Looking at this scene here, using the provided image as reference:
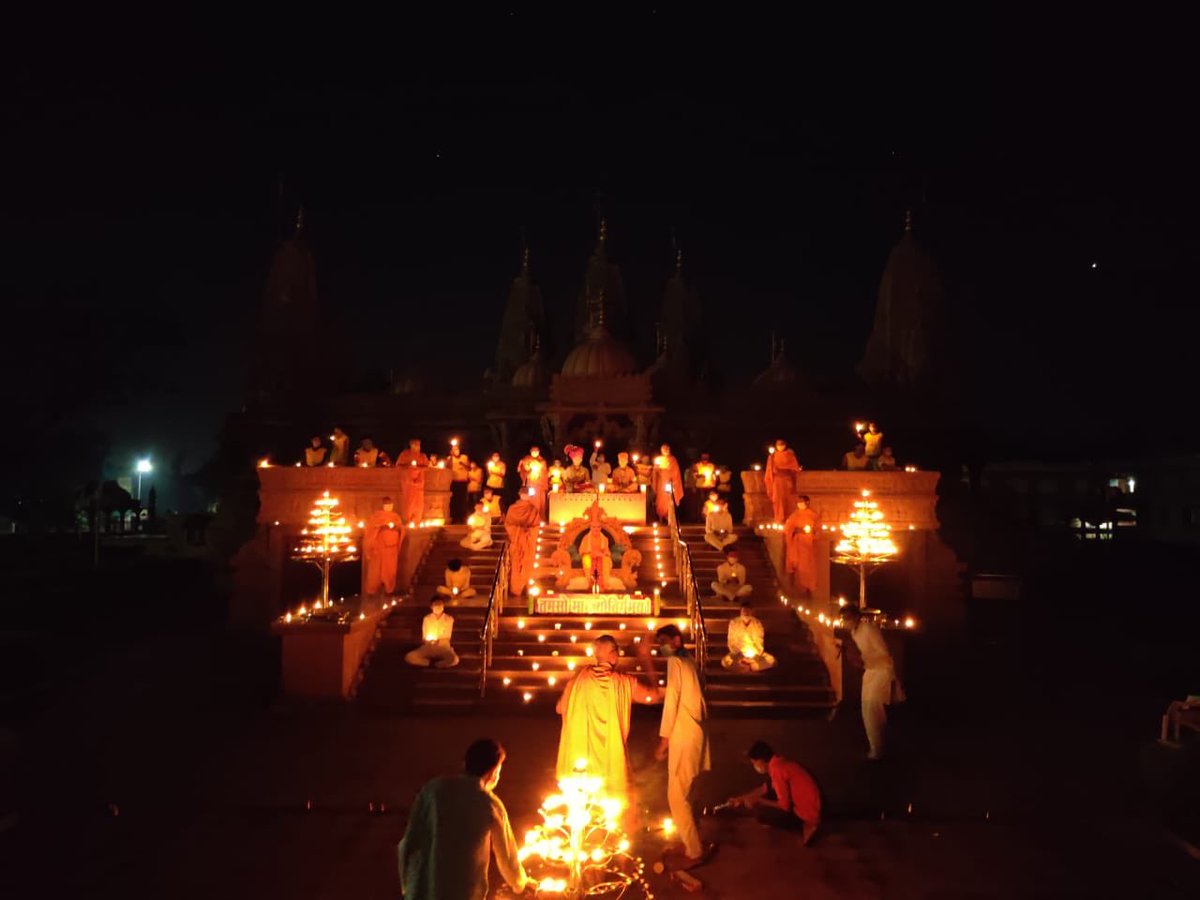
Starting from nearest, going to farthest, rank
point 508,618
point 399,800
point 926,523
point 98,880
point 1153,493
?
point 98,880, point 399,800, point 508,618, point 926,523, point 1153,493

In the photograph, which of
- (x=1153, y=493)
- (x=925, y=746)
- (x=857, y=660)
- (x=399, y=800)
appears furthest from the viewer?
(x=1153, y=493)

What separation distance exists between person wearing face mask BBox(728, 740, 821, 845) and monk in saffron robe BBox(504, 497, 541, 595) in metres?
8.47

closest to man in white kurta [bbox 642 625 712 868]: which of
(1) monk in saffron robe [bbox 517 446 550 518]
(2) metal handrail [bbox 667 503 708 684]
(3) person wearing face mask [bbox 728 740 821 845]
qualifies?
(3) person wearing face mask [bbox 728 740 821 845]

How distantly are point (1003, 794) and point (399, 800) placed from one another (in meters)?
5.80

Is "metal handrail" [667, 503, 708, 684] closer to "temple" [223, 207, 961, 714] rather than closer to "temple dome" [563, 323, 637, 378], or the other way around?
"temple" [223, 207, 961, 714]

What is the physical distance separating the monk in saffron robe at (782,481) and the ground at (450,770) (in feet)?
16.5

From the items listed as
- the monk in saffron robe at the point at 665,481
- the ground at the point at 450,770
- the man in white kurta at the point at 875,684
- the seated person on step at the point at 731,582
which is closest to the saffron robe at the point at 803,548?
the seated person on step at the point at 731,582

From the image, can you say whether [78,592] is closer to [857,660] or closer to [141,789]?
[141,789]

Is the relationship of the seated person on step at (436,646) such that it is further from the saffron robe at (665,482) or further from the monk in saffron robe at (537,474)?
the saffron robe at (665,482)

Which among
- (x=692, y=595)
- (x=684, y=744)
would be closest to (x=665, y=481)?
(x=692, y=595)

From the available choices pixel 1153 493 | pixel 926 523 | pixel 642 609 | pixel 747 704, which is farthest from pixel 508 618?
pixel 1153 493

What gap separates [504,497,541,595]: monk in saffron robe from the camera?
52.3 ft

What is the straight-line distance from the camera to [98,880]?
6.77 metres

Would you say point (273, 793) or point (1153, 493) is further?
point (1153, 493)
